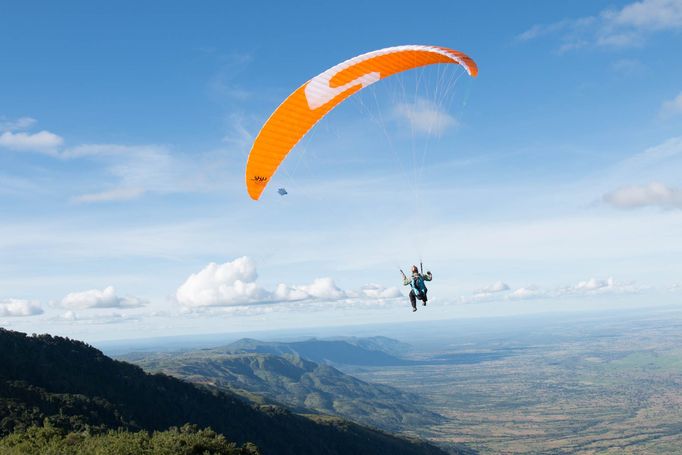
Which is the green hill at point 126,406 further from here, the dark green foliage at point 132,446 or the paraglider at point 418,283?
the paraglider at point 418,283

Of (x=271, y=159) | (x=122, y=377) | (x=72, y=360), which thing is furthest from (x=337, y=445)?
(x=271, y=159)

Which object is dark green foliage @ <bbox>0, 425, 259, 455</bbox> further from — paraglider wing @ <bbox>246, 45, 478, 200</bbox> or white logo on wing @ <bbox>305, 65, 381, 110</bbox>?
white logo on wing @ <bbox>305, 65, 381, 110</bbox>

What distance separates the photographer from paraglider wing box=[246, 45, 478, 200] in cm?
2862

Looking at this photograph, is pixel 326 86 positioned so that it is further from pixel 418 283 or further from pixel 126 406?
pixel 126 406

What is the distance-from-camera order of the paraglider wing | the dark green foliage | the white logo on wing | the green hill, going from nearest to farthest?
the paraglider wing < the white logo on wing < the dark green foliage < the green hill

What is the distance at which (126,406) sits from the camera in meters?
117

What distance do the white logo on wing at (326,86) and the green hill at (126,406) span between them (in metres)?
69.1

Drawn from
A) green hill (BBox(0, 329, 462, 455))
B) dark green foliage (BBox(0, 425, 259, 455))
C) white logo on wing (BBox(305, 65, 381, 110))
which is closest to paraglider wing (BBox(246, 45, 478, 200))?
white logo on wing (BBox(305, 65, 381, 110))

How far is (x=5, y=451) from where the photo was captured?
1359 inches

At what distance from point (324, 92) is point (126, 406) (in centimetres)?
10994

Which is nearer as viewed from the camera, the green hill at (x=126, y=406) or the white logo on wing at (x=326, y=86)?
the white logo on wing at (x=326, y=86)

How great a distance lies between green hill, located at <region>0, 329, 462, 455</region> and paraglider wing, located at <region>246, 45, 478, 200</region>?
65447mm

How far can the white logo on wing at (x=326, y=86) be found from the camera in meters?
28.9

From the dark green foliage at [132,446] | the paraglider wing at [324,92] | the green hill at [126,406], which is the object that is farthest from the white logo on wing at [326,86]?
the green hill at [126,406]
